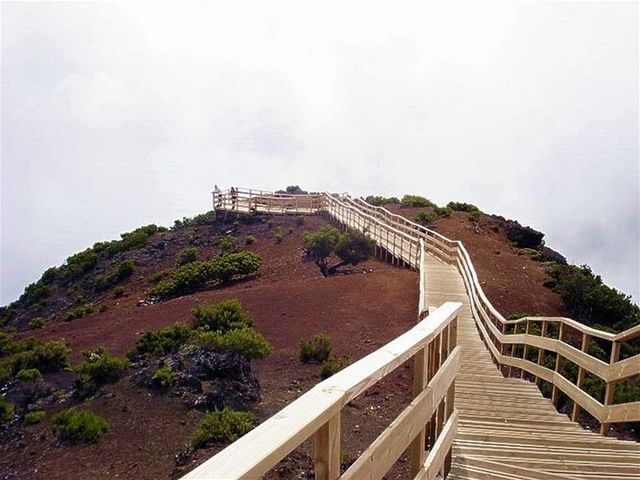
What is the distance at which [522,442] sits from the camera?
5254mm

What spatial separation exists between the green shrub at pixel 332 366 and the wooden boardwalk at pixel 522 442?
2.82 meters

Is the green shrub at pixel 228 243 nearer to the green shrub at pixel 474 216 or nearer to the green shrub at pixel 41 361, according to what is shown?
the green shrub at pixel 474 216

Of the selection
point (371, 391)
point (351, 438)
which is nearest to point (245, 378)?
point (371, 391)

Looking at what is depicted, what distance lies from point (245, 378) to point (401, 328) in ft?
16.4

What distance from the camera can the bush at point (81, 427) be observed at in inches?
370

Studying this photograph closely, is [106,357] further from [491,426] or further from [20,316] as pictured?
[20,316]

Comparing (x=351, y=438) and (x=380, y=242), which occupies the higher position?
(x=380, y=242)

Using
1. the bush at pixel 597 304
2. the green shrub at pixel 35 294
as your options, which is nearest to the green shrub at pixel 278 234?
the green shrub at pixel 35 294

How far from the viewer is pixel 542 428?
6.15 m

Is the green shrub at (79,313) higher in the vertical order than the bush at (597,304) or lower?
lower

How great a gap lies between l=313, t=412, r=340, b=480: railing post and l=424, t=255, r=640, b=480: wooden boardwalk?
8.49 ft

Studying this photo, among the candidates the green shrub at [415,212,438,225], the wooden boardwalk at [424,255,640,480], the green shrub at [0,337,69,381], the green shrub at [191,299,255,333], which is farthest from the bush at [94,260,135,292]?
the wooden boardwalk at [424,255,640,480]

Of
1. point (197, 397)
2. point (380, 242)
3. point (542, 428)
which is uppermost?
point (380, 242)

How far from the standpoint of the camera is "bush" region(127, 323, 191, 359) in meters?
13.1
